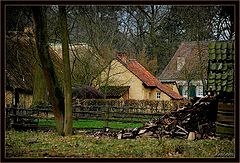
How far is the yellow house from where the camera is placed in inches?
604

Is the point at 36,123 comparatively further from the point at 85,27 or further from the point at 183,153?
the point at 183,153

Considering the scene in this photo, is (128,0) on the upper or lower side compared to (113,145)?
upper

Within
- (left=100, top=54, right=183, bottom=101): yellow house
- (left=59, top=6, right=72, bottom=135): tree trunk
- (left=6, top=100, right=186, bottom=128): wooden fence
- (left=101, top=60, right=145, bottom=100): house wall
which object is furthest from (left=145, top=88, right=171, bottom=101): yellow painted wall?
(left=59, top=6, right=72, bottom=135): tree trunk

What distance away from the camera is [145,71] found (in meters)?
15.3

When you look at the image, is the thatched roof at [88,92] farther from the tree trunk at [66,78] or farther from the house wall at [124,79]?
the tree trunk at [66,78]

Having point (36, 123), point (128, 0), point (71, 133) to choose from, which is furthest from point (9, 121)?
point (128, 0)

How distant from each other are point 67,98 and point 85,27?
1796 millimetres

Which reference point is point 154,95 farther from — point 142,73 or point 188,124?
point 188,124

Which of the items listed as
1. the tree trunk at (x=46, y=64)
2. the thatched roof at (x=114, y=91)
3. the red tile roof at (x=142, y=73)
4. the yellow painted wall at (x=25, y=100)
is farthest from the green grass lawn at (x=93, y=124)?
the yellow painted wall at (x=25, y=100)

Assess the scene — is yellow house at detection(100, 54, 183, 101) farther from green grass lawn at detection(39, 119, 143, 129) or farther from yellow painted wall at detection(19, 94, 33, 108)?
yellow painted wall at detection(19, 94, 33, 108)

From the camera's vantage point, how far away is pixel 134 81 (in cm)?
1596

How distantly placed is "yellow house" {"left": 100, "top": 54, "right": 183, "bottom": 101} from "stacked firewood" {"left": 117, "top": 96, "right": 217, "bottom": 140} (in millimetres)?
1661

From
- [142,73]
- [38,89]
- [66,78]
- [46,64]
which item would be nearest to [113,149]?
[66,78]

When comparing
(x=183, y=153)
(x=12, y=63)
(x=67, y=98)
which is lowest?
(x=183, y=153)
